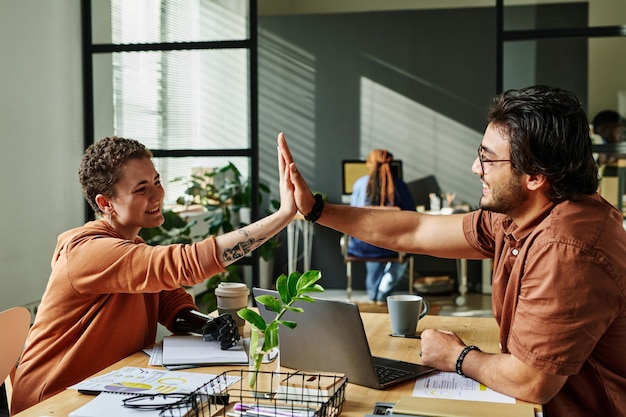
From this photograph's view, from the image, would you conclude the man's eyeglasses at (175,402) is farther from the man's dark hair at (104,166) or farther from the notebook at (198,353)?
the man's dark hair at (104,166)

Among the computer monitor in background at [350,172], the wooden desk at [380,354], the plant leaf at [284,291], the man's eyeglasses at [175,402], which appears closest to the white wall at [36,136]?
the wooden desk at [380,354]

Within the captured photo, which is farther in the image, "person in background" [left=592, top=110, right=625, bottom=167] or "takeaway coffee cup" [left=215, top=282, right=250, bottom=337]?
"person in background" [left=592, top=110, right=625, bottom=167]

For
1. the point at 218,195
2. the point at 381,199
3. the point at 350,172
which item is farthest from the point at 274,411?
the point at 350,172

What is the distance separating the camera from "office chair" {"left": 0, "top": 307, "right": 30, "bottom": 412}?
2068 mm

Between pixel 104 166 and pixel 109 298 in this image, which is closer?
pixel 109 298

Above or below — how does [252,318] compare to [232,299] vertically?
above

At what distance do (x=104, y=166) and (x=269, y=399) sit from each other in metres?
1.14

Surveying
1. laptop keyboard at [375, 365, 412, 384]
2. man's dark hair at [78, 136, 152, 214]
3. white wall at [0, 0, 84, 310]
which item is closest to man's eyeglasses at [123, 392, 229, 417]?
laptop keyboard at [375, 365, 412, 384]

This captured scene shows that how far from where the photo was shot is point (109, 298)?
90.1 inches

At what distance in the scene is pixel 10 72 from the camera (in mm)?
3957

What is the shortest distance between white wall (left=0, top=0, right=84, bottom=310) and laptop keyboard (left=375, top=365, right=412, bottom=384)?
256 centimetres

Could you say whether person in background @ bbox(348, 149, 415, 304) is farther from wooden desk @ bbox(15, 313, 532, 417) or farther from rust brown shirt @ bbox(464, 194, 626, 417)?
rust brown shirt @ bbox(464, 194, 626, 417)

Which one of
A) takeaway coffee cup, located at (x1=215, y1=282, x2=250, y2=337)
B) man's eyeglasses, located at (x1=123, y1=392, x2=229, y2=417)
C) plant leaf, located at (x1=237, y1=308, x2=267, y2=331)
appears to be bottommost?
man's eyeglasses, located at (x1=123, y1=392, x2=229, y2=417)

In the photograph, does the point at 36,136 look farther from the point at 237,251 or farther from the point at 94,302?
the point at 237,251
